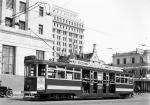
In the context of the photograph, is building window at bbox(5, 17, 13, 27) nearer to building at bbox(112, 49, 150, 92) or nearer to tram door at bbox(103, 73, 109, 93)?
tram door at bbox(103, 73, 109, 93)

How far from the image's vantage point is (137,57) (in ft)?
227

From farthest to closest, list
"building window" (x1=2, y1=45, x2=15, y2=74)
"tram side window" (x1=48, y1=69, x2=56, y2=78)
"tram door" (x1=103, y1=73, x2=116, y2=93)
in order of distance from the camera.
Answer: "building window" (x1=2, y1=45, x2=15, y2=74)
"tram door" (x1=103, y1=73, x2=116, y2=93)
"tram side window" (x1=48, y1=69, x2=56, y2=78)

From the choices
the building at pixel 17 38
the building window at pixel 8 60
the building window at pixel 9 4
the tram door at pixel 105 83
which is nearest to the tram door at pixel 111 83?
the tram door at pixel 105 83

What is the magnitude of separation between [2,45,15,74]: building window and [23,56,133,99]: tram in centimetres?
1306

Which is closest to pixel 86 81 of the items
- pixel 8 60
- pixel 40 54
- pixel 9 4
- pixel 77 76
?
pixel 77 76

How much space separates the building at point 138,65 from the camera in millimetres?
64438

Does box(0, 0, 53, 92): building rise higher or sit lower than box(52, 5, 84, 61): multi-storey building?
lower

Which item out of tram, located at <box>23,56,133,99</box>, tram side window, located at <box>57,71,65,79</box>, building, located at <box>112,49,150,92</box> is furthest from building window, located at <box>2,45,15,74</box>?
building, located at <box>112,49,150,92</box>

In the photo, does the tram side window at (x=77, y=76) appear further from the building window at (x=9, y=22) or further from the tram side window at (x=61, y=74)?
the building window at (x=9, y=22)

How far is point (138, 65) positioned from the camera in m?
67.9

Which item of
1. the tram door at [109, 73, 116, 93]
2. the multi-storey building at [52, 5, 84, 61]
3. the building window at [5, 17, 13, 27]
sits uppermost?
the multi-storey building at [52, 5, 84, 61]

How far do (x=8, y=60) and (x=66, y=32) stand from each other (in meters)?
98.3

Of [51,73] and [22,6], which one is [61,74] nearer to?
[51,73]

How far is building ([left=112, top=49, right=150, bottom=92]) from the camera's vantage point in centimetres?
6444
